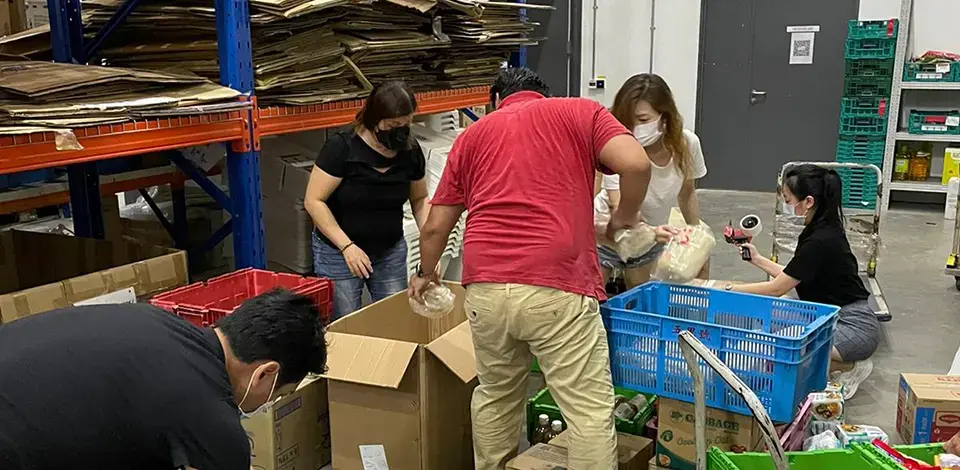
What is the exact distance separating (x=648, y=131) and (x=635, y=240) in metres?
0.43

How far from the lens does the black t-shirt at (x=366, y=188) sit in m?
2.88

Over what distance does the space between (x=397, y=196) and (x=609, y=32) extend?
566 cm

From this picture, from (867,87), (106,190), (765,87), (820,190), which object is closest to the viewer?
(820,190)

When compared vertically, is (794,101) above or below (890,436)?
above

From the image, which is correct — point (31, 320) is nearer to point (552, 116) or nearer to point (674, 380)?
point (552, 116)

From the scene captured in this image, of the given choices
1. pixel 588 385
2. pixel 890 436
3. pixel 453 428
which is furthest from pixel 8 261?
pixel 890 436

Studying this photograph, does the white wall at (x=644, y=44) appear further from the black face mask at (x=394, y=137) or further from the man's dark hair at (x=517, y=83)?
the man's dark hair at (x=517, y=83)

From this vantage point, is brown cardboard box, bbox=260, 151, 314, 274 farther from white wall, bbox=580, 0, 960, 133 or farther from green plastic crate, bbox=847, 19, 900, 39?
green plastic crate, bbox=847, 19, 900, 39

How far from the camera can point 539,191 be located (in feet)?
7.11

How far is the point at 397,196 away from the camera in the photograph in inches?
118

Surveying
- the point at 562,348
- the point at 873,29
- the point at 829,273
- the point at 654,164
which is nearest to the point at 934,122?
the point at 873,29

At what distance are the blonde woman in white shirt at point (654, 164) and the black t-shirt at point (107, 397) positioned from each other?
172 centimetres

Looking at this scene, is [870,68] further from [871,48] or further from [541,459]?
[541,459]

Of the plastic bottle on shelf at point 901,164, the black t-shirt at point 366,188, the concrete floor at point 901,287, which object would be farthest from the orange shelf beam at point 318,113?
the plastic bottle on shelf at point 901,164
